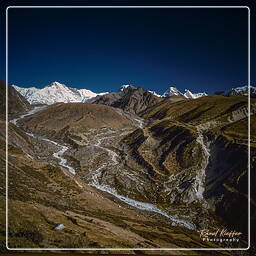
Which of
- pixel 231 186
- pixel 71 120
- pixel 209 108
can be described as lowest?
pixel 71 120

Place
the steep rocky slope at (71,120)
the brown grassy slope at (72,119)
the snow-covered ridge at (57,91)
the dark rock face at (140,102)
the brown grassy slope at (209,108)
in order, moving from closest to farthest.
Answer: the snow-covered ridge at (57,91), the brown grassy slope at (209,108), the steep rocky slope at (71,120), the brown grassy slope at (72,119), the dark rock face at (140,102)

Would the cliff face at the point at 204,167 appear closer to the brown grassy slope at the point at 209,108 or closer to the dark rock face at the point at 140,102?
the brown grassy slope at the point at 209,108

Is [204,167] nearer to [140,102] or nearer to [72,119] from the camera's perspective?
[72,119]

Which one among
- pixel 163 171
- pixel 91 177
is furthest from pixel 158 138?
pixel 91 177

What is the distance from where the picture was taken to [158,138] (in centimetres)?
2930

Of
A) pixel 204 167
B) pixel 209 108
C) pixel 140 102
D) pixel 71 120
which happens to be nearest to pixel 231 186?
pixel 204 167

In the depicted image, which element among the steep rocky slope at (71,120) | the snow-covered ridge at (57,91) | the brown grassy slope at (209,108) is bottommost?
the steep rocky slope at (71,120)

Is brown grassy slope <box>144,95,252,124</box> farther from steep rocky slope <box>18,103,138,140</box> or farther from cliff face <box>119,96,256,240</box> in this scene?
steep rocky slope <box>18,103,138,140</box>

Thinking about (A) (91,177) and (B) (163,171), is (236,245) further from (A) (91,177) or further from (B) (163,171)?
(A) (91,177)

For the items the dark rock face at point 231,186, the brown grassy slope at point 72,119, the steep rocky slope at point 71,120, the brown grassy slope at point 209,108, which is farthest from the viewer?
the brown grassy slope at point 72,119

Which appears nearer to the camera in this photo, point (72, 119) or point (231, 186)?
point (231, 186)

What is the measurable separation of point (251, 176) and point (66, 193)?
9343 mm

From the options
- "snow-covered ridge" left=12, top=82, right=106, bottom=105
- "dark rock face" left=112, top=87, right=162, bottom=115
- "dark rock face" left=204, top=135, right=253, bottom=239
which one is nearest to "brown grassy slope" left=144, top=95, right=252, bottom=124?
"dark rock face" left=204, top=135, right=253, bottom=239

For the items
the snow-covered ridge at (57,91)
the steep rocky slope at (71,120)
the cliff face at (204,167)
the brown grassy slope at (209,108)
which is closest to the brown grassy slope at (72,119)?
the steep rocky slope at (71,120)
